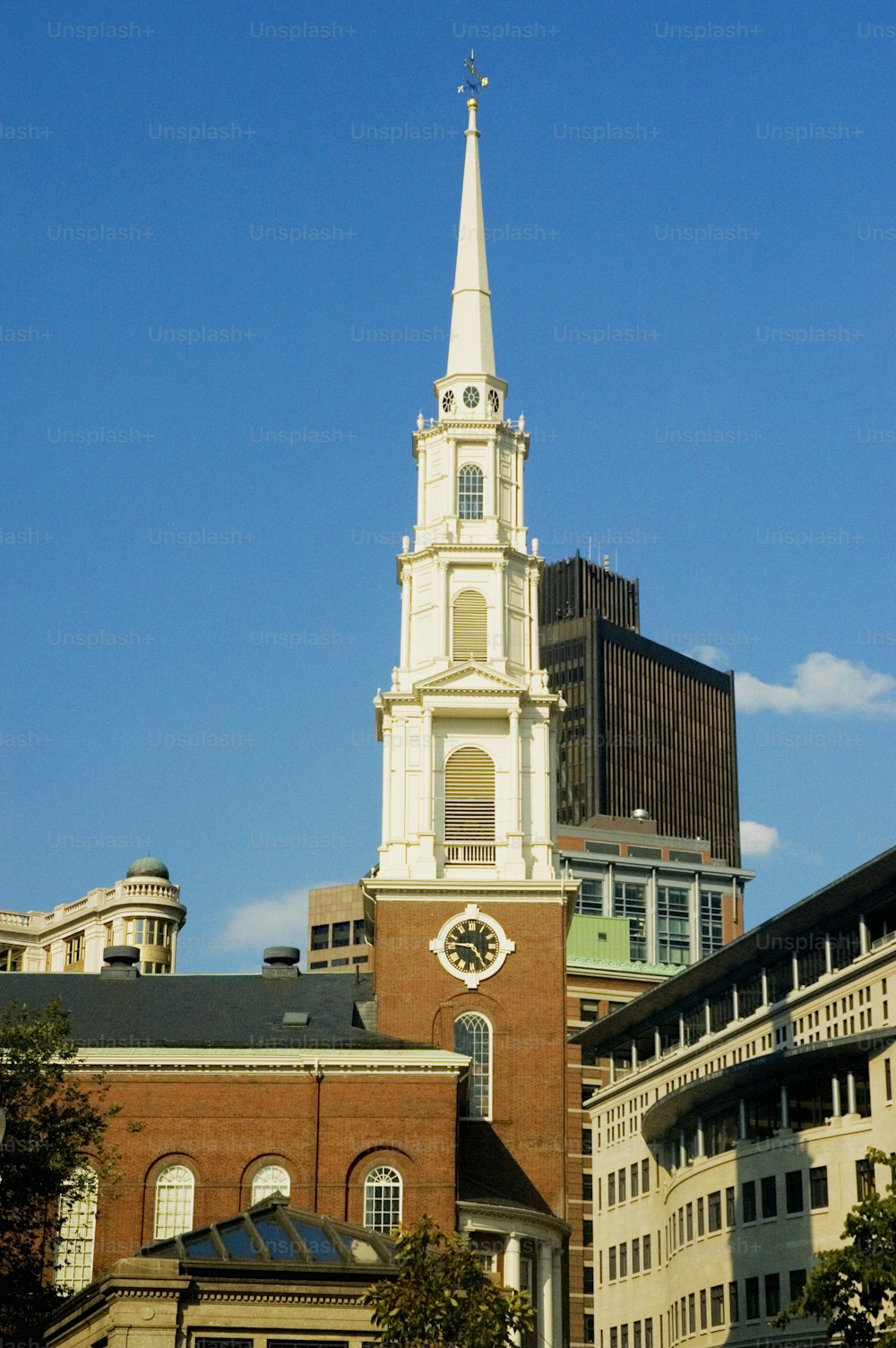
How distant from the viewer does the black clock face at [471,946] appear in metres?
74.2

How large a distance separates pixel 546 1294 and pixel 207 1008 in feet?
49.8

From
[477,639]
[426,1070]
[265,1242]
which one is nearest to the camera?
[265,1242]

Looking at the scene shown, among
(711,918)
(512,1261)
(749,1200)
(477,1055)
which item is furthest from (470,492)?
(711,918)

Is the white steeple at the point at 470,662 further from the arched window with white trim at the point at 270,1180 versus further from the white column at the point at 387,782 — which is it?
the arched window with white trim at the point at 270,1180

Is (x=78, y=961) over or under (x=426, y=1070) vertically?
over

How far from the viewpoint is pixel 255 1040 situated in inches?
2805

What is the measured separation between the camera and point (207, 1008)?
74.8 metres

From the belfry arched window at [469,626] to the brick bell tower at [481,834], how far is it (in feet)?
0.21

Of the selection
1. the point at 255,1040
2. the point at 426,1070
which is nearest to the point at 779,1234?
the point at 426,1070

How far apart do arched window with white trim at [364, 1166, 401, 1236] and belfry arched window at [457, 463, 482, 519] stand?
25706 millimetres

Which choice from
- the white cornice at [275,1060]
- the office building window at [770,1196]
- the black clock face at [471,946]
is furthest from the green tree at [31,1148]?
the office building window at [770,1196]

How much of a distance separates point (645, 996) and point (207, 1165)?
28.6m

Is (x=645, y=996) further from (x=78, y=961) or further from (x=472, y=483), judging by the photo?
(x=78, y=961)

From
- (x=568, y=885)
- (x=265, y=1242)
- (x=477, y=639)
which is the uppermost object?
(x=477, y=639)
